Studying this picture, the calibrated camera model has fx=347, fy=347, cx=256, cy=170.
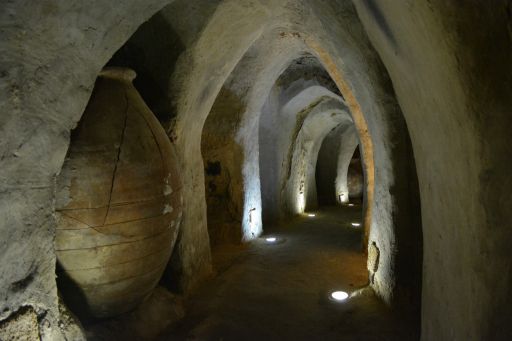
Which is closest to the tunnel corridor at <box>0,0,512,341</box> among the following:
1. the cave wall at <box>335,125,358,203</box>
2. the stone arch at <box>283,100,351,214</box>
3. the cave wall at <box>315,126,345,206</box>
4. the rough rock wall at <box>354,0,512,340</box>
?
the rough rock wall at <box>354,0,512,340</box>

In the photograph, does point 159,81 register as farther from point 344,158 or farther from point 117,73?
point 344,158

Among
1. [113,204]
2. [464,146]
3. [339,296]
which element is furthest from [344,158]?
[464,146]

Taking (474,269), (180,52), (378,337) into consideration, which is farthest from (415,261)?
(180,52)

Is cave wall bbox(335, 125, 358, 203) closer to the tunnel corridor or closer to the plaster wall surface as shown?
the plaster wall surface

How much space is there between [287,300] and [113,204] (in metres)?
2.20

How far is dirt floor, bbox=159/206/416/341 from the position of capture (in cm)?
298

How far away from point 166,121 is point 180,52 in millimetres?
680

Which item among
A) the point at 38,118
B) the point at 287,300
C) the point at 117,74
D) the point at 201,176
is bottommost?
the point at 287,300

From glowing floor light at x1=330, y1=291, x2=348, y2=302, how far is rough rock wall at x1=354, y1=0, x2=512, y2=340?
5.93ft

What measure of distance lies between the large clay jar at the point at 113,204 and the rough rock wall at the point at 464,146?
183cm

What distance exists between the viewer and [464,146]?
1338 millimetres

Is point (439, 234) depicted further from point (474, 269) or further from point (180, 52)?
point (180, 52)

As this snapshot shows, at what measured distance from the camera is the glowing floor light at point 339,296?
369cm

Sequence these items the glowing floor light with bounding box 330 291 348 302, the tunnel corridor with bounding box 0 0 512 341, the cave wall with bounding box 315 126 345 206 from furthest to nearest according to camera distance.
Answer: the cave wall with bounding box 315 126 345 206 → the glowing floor light with bounding box 330 291 348 302 → the tunnel corridor with bounding box 0 0 512 341
